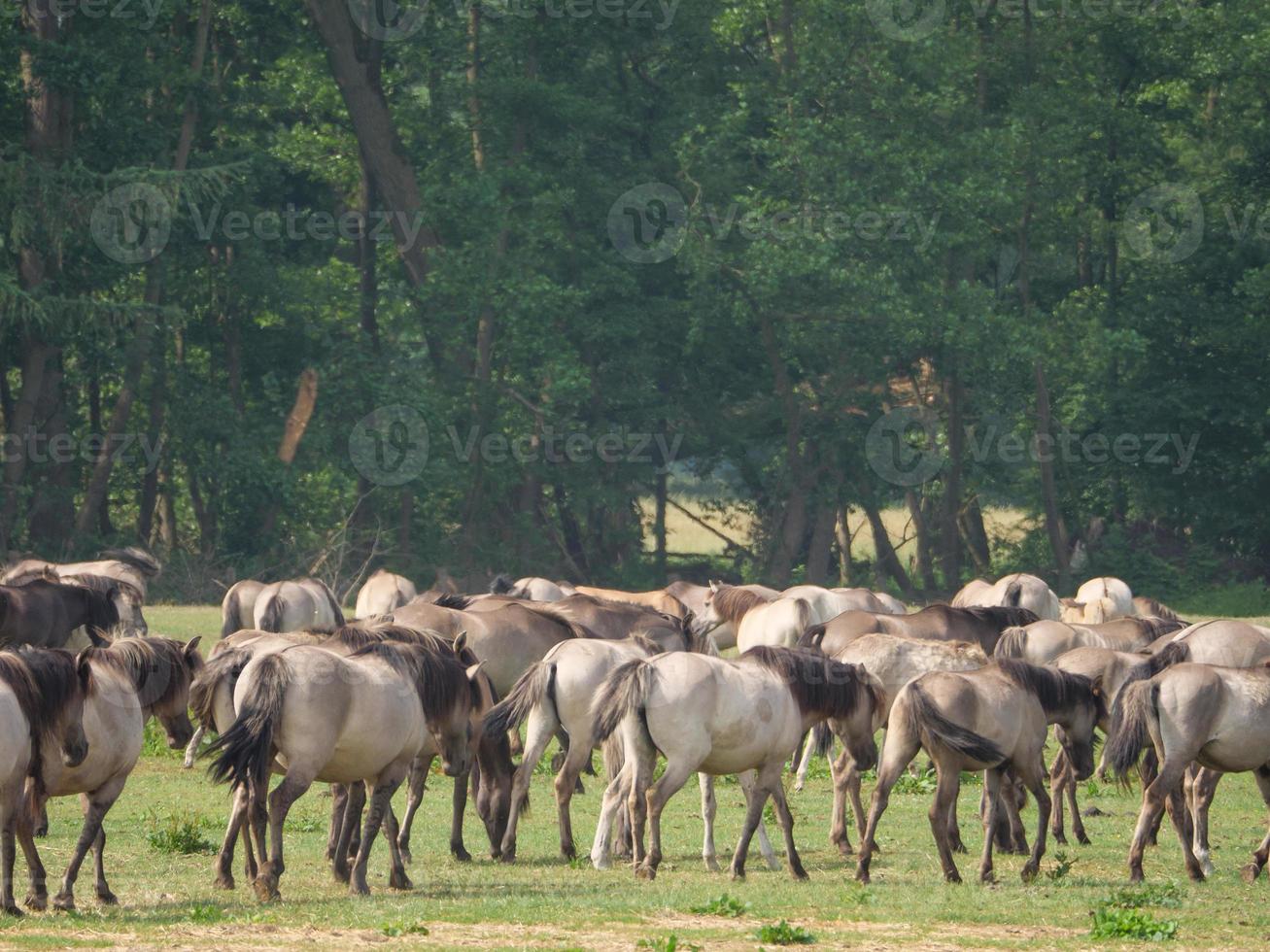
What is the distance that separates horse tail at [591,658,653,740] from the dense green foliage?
81.5ft

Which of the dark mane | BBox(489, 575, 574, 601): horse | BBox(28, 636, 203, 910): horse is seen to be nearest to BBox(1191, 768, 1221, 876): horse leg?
the dark mane

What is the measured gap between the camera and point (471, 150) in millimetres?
41750

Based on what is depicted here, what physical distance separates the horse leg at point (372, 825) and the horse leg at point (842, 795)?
147 inches

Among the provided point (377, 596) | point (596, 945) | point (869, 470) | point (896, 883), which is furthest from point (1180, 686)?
point (869, 470)

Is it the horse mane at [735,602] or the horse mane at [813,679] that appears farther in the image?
the horse mane at [735,602]

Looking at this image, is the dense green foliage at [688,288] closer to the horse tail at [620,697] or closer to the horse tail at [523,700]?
the horse tail at [523,700]

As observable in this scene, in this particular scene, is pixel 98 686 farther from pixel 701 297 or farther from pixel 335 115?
pixel 335 115

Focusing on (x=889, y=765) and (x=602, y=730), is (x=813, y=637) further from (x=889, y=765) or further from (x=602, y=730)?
(x=602, y=730)

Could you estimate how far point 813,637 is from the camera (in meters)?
17.5

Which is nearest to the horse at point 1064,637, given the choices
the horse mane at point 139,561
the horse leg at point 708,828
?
the horse leg at point 708,828

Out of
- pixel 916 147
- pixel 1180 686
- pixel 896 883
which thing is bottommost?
pixel 896 883

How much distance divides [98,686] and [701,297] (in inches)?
1172

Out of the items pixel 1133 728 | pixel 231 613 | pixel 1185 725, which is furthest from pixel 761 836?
pixel 231 613

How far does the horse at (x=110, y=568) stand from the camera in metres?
21.6
